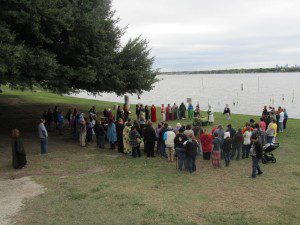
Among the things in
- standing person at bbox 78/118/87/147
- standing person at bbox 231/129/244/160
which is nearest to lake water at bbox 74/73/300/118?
standing person at bbox 78/118/87/147

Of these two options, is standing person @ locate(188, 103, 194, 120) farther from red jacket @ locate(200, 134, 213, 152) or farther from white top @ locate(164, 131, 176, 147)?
white top @ locate(164, 131, 176, 147)

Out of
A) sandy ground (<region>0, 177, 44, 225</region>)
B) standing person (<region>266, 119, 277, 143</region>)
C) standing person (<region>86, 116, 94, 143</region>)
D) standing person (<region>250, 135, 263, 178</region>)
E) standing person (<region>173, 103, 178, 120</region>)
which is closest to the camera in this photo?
sandy ground (<region>0, 177, 44, 225</region>)

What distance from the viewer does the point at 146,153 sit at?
54.5ft

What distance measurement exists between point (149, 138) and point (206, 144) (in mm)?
2591

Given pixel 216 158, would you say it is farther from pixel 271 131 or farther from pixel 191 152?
pixel 271 131

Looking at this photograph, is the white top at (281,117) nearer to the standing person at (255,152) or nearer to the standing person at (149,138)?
the standing person at (255,152)

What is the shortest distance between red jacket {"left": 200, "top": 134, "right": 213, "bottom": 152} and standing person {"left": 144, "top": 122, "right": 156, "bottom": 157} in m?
2.22

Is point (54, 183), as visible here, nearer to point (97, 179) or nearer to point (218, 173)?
point (97, 179)

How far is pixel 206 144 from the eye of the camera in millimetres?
15305

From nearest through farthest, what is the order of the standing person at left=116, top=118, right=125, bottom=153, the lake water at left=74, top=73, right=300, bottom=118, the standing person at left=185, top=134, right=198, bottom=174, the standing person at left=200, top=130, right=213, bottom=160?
1. the standing person at left=185, top=134, right=198, bottom=174
2. the standing person at left=200, top=130, right=213, bottom=160
3. the standing person at left=116, top=118, right=125, bottom=153
4. the lake water at left=74, top=73, right=300, bottom=118

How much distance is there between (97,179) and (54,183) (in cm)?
154

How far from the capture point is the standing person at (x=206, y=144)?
15.1 m

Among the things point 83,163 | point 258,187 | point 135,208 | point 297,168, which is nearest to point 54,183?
point 83,163

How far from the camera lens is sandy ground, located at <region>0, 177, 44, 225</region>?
9.76 meters
